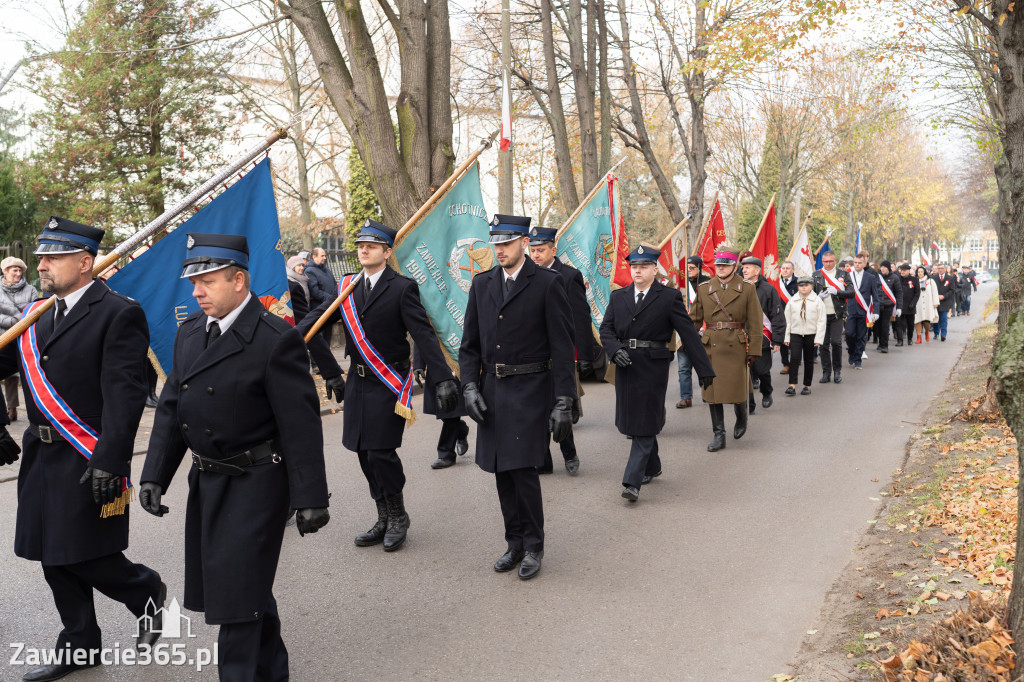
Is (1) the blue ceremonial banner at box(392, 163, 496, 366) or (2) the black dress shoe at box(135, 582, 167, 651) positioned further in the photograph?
Result: (1) the blue ceremonial banner at box(392, 163, 496, 366)

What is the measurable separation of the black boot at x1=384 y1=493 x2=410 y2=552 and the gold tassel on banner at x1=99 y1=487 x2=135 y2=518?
7.13 feet

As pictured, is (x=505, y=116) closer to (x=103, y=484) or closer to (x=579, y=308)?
(x=579, y=308)

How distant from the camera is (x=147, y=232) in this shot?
506cm

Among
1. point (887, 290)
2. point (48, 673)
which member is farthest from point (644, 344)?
point (887, 290)

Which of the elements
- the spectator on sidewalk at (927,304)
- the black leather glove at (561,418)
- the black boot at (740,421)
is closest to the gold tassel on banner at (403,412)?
the black leather glove at (561,418)

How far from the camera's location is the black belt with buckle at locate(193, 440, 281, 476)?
3.56 metres

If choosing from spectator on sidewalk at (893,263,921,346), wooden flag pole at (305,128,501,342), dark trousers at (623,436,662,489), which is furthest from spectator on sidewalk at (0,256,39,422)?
spectator on sidewalk at (893,263,921,346)

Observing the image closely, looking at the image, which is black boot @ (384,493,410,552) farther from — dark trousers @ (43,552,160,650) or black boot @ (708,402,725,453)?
black boot @ (708,402,725,453)

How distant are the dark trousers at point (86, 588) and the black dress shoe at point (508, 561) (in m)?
2.08

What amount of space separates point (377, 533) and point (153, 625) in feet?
6.28

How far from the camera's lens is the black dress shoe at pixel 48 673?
4078 millimetres

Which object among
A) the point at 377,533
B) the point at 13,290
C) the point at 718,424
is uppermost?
the point at 13,290

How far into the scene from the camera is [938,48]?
57.2 ft

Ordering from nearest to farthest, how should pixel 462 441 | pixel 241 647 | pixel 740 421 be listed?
pixel 241 647
pixel 462 441
pixel 740 421
